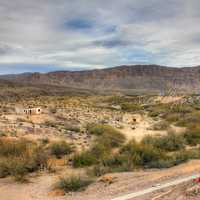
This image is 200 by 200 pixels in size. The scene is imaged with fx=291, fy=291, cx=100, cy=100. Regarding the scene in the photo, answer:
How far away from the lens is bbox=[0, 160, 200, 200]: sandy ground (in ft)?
28.6

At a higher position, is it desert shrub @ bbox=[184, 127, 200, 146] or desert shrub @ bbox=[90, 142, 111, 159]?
desert shrub @ bbox=[90, 142, 111, 159]

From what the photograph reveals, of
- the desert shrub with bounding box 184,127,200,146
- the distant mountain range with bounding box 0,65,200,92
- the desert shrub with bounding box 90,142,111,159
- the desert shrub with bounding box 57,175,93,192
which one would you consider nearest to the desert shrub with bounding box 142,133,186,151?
the desert shrub with bounding box 184,127,200,146

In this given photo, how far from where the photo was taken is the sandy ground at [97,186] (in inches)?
343

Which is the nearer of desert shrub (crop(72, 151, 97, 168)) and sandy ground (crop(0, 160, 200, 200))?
sandy ground (crop(0, 160, 200, 200))

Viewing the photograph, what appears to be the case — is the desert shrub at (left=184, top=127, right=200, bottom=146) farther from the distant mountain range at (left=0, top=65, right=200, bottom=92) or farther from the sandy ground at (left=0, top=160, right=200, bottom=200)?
the distant mountain range at (left=0, top=65, right=200, bottom=92)

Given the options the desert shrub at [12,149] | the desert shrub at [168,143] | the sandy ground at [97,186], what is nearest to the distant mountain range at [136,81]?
the desert shrub at [168,143]

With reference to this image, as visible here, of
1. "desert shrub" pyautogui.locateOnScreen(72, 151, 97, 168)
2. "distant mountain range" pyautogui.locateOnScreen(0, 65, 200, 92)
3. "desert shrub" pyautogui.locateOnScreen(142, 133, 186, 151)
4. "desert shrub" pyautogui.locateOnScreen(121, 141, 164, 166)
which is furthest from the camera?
"distant mountain range" pyautogui.locateOnScreen(0, 65, 200, 92)

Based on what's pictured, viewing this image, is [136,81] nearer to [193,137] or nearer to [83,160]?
[193,137]

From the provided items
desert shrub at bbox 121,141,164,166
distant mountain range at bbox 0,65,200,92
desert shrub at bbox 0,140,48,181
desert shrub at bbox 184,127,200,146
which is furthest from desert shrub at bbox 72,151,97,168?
distant mountain range at bbox 0,65,200,92

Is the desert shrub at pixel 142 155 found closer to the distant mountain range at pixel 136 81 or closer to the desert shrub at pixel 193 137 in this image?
the desert shrub at pixel 193 137

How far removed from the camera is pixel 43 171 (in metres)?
11.9

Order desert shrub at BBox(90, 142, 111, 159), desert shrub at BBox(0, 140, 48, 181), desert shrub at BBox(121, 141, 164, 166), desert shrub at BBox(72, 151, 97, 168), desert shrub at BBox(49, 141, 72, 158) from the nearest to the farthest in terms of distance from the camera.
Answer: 1. desert shrub at BBox(0, 140, 48, 181)
2. desert shrub at BBox(121, 141, 164, 166)
3. desert shrub at BBox(72, 151, 97, 168)
4. desert shrub at BBox(90, 142, 111, 159)
5. desert shrub at BBox(49, 141, 72, 158)

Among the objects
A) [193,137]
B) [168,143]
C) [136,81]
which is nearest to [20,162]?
[168,143]

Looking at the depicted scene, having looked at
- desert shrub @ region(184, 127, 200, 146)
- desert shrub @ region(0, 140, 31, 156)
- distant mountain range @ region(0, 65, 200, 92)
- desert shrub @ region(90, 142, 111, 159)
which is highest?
distant mountain range @ region(0, 65, 200, 92)
